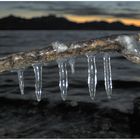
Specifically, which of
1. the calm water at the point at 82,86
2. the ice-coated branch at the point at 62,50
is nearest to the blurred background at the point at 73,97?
the calm water at the point at 82,86

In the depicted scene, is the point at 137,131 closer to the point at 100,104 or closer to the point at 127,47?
the point at 100,104

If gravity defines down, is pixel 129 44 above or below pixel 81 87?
above

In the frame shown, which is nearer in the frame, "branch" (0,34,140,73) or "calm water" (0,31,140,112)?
"branch" (0,34,140,73)

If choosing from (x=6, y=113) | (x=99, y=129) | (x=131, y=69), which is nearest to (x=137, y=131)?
(x=99, y=129)

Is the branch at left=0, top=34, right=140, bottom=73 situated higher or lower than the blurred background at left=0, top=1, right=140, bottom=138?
higher

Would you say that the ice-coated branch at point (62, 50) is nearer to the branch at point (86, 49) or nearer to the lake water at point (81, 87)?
the branch at point (86, 49)

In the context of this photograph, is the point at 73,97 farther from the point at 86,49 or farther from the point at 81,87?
the point at 86,49

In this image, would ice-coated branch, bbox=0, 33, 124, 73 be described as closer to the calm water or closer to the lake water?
the lake water

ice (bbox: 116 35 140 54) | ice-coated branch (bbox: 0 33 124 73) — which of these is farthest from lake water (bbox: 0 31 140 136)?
ice (bbox: 116 35 140 54)

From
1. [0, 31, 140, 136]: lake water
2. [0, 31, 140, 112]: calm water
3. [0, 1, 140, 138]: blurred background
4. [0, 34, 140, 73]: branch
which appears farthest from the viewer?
[0, 31, 140, 112]: calm water

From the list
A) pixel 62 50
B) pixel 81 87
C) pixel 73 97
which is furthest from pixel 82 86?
pixel 62 50

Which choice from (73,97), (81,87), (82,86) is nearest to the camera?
(73,97)
